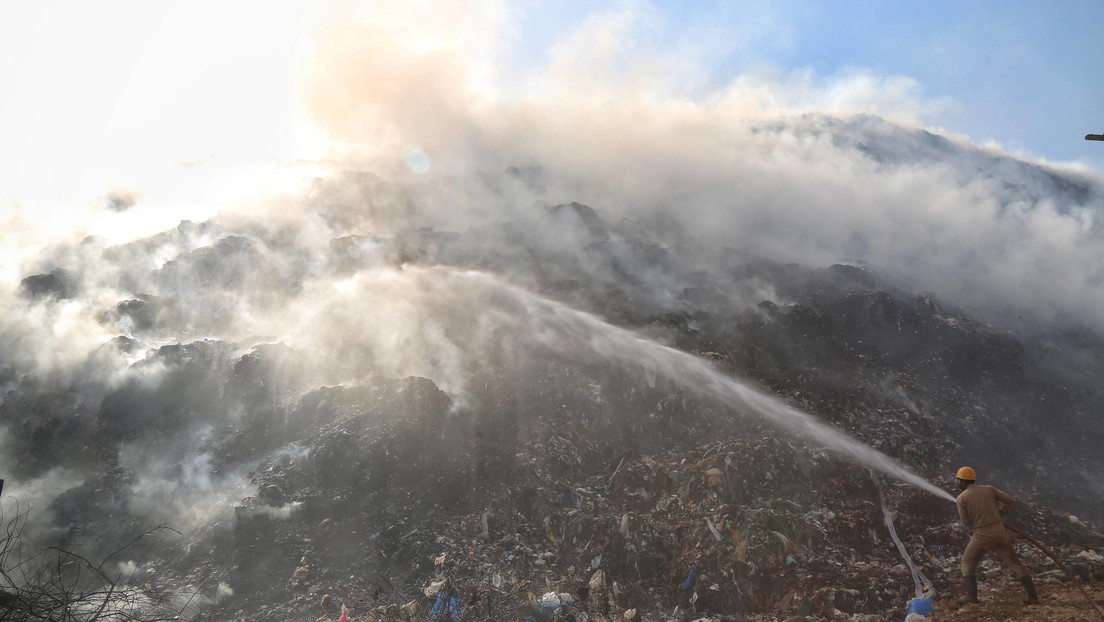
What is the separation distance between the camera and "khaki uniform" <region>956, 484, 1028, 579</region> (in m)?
5.70

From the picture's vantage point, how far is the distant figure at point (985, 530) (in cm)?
570

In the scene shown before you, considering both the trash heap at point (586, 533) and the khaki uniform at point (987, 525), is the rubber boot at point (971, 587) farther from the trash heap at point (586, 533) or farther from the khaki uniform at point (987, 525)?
the trash heap at point (586, 533)

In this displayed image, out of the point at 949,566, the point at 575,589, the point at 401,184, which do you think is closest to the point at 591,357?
the point at 575,589

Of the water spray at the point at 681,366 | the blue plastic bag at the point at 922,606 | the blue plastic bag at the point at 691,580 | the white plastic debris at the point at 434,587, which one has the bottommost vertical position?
the white plastic debris at the point at 434,587

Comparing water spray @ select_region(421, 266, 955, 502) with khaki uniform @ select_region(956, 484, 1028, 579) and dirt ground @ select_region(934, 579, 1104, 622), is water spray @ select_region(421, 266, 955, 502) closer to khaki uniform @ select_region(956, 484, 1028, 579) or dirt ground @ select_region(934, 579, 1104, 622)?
dirt ground @ select_region(934, 579, 1104, 622)

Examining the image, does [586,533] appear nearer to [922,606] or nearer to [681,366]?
[922,606]

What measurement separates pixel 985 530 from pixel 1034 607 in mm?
846

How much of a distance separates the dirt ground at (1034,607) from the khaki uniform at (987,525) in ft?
1.17

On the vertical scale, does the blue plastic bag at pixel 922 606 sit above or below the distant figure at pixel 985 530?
below

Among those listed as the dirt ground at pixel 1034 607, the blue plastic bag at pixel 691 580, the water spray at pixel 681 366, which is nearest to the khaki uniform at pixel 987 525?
the dirt ground at pixel 1034 607

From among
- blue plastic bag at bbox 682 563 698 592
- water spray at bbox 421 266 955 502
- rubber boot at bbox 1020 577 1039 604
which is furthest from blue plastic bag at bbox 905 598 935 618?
water spray at bbox 421 266 955 502

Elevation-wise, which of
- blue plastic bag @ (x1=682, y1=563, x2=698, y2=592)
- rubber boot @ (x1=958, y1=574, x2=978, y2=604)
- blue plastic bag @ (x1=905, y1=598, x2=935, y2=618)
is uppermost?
rubber boot @ (x1=958, y1=574, x2=978, y2=604)

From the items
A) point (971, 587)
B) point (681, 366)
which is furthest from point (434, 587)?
point (681, 366)

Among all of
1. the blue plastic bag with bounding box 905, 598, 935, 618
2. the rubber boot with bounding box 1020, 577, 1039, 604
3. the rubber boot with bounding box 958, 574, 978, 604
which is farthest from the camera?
the blue plastic bag with bounding box 905, 598, 935, 618
